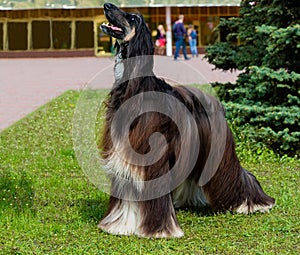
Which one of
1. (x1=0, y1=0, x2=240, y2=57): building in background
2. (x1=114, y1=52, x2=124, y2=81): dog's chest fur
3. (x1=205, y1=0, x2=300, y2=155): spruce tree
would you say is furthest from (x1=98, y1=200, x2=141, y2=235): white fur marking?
(x1=0, y1=0, x2=240, y2=57): building in background

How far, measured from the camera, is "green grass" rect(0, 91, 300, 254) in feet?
17.6

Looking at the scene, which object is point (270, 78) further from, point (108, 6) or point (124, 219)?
point (108, 6)

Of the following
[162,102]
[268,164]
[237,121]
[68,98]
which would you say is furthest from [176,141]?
[68,98]

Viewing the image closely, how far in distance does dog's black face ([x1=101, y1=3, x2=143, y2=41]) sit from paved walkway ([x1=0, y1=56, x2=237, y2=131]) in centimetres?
226

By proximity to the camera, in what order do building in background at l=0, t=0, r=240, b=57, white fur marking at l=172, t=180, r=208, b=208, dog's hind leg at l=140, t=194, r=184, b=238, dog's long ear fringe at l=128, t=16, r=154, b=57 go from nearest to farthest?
1. dog's long ear fringe at l=128, t=16, r=154, b=57
2. dog's hind leg at l=140, t=194, r=184, b=238
3. white fur marking at l=172, t=180, r=208, b=208
4. building in background at l=0, t=0, r=240, b=57

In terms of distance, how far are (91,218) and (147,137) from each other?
1.35 meters

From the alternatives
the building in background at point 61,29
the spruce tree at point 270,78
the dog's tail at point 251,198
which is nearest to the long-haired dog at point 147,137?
the dog's tail at point 251,198

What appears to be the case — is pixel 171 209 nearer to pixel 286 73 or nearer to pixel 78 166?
pixel 78 166

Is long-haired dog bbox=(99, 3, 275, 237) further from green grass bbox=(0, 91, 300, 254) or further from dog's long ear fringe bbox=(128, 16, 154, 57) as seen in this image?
green grass bbox=(0, 91, 300, 254)

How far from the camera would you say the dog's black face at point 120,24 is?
5.07 m

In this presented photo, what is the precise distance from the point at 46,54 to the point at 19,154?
27.1 meters

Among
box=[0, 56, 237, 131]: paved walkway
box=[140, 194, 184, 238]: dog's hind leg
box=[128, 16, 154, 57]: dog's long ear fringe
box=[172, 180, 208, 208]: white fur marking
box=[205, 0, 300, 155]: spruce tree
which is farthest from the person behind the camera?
box=[0, 56, 237, 131]: paved walkway

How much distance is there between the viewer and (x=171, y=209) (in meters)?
5.46

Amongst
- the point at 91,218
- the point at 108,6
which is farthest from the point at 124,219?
the point at 108,6
